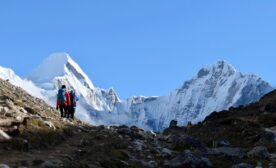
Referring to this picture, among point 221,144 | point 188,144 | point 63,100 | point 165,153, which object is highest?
point 63,100

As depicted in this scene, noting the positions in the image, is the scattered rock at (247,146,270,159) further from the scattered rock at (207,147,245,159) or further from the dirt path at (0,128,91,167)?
the dirt path at (0,128,91,167)

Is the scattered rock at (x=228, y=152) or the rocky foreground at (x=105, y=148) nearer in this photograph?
the rocky foreground at (x=105, y=148)

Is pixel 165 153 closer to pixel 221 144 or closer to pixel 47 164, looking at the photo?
pixel 221 144

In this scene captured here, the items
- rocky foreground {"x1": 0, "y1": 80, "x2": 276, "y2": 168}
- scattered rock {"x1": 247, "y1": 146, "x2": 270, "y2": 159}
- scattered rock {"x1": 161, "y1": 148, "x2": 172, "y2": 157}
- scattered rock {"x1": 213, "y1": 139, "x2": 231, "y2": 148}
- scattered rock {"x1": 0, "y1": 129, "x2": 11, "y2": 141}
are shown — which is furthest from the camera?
scattered rock {"x1": 213, "y1": 139, "x2": 231, "y2": 148}

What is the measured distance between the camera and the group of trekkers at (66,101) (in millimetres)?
45125

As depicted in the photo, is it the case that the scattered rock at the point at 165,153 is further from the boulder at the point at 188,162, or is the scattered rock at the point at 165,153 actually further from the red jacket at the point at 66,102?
the red jacket at the point at 66,102

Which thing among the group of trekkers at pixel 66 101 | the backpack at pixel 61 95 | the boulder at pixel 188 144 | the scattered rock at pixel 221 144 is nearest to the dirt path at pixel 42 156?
the boulder at pixel 188 144

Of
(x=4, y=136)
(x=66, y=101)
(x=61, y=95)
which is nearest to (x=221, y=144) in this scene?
(x=66, y=101)

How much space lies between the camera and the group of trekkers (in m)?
45.1

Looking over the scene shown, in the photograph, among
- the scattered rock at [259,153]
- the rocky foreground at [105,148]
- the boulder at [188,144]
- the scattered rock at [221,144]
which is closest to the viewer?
the rocky foreground at [105,148]

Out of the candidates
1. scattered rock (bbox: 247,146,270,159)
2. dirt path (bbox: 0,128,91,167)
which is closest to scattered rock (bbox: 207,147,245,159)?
scattered rock (bbox: 247,146,270,159)

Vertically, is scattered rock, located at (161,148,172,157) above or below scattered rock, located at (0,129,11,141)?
above

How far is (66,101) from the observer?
45.5m

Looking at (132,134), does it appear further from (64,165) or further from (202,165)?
(64,165)
